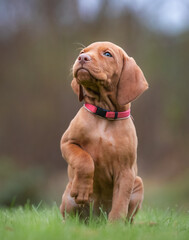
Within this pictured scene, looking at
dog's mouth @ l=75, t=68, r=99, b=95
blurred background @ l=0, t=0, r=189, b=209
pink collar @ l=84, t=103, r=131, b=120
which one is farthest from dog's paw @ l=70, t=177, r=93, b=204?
blurred background @ l=0, t=0, r=189, b=209

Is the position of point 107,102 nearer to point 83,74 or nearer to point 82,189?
point 83,74

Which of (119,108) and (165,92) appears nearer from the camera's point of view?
(119,108)

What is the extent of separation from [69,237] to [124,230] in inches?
26.5

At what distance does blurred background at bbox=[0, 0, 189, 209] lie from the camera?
16.0m

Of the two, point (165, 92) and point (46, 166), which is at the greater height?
point (165, 92)

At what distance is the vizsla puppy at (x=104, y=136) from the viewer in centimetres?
441

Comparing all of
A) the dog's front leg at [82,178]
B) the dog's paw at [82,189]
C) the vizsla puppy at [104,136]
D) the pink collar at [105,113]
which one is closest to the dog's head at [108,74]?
the vizsla puppy at [104,136]

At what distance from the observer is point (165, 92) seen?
17.1 m

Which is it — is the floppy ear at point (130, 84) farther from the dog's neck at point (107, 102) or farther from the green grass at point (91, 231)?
the green grass at point (91, 231)

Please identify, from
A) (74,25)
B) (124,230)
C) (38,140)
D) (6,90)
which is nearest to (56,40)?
(74,25)

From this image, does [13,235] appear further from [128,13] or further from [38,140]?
[128,13]

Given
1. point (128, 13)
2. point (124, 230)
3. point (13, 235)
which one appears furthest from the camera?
point (128, 13)

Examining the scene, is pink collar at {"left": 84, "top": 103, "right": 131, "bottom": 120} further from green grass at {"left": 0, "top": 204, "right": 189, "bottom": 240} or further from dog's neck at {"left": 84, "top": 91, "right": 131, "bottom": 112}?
green grass at {"left": 0, "top": 204, "right": 189, "bottom": 240}

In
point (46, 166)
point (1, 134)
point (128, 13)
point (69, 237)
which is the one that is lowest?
point (46, 166)
